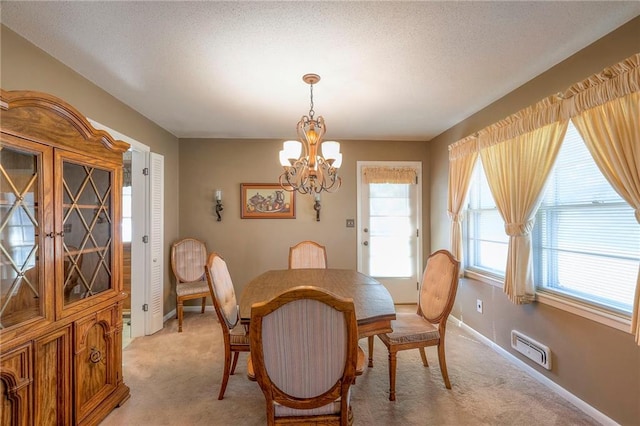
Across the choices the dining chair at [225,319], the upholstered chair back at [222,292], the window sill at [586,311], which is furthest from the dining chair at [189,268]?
the window sill at [586,311]

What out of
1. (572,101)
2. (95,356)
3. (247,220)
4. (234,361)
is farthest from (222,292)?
(572,101)

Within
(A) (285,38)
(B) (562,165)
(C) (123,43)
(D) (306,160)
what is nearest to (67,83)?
(C) (123,43)

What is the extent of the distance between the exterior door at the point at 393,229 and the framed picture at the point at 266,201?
1013 millimetres

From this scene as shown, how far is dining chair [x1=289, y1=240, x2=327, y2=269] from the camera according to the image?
10.8ft

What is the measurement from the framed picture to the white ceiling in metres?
1.34

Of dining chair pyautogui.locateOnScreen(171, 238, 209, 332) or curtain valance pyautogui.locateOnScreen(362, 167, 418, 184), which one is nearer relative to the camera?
dining chair pyautogui.locateOnScreen(171, 238, 209, 332)

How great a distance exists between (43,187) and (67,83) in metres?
1.06

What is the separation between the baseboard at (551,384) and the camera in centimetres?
180

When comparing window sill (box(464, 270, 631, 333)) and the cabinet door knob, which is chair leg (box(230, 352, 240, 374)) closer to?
the cabinet door knob

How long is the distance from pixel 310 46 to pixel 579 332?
8.52 feet

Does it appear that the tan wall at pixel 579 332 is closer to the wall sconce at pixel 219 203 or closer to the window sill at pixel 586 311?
the window sill at pixel 586 311

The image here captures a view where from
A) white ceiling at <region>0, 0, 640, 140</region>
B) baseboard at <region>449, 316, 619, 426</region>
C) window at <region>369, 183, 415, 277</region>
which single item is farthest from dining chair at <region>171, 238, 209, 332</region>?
baseboard at <region>449, 316, 619, 426</region>

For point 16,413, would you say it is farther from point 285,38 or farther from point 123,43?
point 285,38

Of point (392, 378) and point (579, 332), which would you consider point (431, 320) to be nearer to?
point (392, 378)
